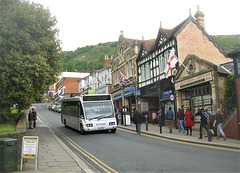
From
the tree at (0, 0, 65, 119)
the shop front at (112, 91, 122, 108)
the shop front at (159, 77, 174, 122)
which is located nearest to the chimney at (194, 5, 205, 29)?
the shop front at (159, 77, 174, 122)

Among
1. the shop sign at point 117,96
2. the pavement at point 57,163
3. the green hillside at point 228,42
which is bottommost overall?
the pavement at point 57,163

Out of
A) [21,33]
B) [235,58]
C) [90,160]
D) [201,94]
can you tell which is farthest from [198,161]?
[21,33]

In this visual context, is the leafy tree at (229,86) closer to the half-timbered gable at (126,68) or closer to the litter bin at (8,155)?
the half-timbered gable at (126,68)

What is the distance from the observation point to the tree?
14953 mm

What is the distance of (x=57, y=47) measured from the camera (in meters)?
18.9

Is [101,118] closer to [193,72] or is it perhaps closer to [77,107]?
[77,107]

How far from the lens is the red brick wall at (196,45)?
22.0 m

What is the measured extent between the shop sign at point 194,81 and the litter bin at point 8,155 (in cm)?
1382

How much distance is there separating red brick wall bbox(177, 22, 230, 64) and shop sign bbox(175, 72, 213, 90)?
2687 mm

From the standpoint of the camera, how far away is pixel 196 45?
2294cm

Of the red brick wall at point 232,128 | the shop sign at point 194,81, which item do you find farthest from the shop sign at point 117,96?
the red brick wall at point 232,128

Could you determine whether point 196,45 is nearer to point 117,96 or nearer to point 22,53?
point 22,53

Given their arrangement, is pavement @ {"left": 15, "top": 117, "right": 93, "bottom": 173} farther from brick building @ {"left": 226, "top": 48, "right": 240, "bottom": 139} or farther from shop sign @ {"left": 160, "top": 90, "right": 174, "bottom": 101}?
shop sign @ {"left": 160, "top": 90, "right": 174, "bottom": 101}

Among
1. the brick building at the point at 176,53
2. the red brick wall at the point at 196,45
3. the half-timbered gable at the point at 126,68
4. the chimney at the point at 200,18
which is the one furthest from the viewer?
the half-timbered gable at the point at 126,68
